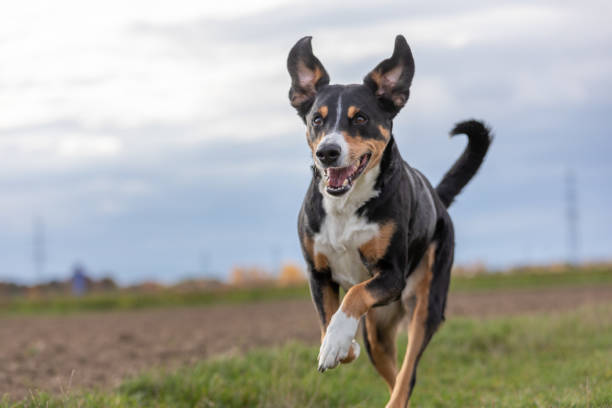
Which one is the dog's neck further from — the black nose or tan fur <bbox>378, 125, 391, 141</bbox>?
the black nose

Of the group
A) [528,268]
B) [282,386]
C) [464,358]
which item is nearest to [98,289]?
[528,268]

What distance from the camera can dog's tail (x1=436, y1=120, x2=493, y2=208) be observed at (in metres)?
7.47

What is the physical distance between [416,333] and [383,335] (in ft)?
1.35

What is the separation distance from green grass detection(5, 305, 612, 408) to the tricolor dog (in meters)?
1.58

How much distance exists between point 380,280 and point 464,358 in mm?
6685

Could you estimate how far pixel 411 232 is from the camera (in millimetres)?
5816

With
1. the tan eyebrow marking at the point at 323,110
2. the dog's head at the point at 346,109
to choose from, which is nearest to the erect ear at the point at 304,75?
the dog's head at the point at 346,109

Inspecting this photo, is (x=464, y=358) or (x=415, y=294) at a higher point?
(x=415, y=294)

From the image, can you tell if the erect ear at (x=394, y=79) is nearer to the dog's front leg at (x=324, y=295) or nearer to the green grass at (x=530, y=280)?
the dog's front leg at (x=324, y=295)

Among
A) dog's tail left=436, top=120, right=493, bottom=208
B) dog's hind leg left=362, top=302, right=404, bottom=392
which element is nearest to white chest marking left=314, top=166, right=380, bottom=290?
dog's hind leg left=362, top=302, right=404, bottom=392

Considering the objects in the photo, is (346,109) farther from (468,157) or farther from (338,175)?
(468,157)

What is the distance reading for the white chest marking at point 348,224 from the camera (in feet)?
17.6

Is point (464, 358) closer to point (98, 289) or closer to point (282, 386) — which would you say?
point (282, 386)

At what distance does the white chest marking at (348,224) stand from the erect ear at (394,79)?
589 mm
